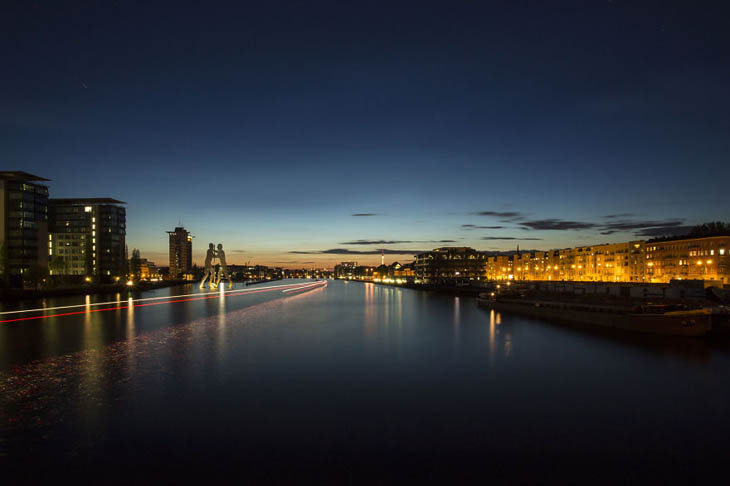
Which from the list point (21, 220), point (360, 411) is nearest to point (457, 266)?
point (21, 220)

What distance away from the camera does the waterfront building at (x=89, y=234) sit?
12344 centimetres

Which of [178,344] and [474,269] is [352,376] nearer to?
[178,344]

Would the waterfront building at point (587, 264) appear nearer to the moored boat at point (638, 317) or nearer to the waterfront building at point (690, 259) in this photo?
the waterfront building at point (690, 259)

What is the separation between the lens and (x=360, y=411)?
541 inches

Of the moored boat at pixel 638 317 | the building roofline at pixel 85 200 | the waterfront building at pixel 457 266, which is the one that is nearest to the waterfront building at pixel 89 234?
the building roofline at pixel 85 200

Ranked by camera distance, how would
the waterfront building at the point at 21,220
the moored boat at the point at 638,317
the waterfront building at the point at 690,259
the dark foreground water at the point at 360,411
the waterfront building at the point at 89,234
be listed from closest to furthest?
the dark foreground water at the point at 360,411 → the moored boat at the point at 638,317 → the waterfront building at the point at 690,259 → the waterfront building at the point at 21,220 → the waterfront building at the point at 89,234

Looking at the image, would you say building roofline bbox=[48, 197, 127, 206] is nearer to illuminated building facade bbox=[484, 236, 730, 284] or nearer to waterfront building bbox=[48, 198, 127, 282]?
waterfront building bbox=[48, 198, 127, 282]

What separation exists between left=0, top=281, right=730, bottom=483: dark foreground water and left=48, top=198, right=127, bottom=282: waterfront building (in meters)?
119

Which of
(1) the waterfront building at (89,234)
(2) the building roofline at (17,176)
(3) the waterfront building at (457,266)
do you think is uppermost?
(2) the building roofline at (17,176)

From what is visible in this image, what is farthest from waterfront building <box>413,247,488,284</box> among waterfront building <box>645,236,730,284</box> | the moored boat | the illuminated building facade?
the moored boat

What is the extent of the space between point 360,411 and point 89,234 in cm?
14838

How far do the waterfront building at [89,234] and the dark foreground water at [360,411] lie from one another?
391 feet

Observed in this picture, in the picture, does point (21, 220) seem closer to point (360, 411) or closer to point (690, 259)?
point (360, 411)

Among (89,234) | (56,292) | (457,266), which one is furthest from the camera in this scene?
(457,266)
